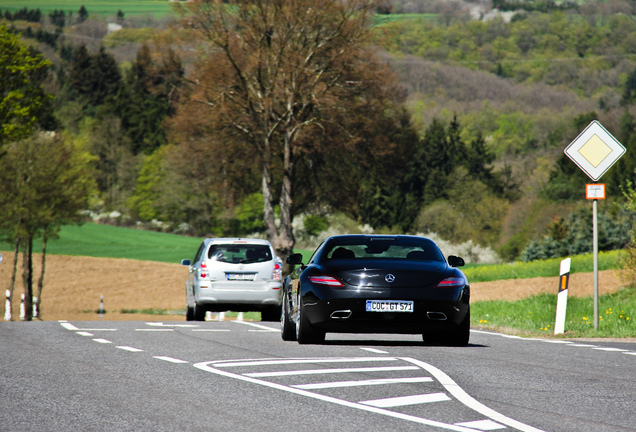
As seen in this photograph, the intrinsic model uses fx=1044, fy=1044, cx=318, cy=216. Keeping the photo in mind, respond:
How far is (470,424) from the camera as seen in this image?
6.99 metres

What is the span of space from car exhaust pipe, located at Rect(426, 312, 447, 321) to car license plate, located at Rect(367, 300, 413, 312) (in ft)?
0.93

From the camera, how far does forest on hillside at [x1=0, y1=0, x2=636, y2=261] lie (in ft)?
146

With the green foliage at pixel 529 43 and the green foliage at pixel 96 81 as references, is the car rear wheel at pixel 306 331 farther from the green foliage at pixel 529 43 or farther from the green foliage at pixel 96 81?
the green foliage at pixel 529 43

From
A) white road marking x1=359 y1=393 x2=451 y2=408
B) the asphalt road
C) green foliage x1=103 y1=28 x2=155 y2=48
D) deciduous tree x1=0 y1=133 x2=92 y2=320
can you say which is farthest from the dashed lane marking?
green foliage x1=103 y1=28 x2=155 y2=48

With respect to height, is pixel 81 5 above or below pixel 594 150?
above

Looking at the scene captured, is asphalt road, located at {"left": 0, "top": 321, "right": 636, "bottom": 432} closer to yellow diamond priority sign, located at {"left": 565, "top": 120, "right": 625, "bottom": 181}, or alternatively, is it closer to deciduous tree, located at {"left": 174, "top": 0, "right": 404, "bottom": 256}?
yellow diamond priority sign, located at {"left": 565, "top": 120, "right": 625, "bottom": 181}

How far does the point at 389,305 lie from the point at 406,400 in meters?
4.58

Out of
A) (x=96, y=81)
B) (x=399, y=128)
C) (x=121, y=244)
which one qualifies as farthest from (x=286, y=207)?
(x=96, y=81)

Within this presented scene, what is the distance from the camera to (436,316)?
12898 mm

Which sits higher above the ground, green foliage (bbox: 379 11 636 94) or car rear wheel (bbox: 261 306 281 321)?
green foliage (bbox: 379 11 636 94)

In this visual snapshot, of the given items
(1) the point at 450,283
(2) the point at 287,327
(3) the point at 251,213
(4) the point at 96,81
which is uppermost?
(4) the point at 96,81

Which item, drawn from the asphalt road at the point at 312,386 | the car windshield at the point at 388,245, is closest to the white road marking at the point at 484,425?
the asphalt road at the point at 312,386

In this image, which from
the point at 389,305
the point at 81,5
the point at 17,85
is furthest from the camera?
the point at 81,5

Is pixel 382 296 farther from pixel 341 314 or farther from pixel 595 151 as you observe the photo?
pixel 595 151
